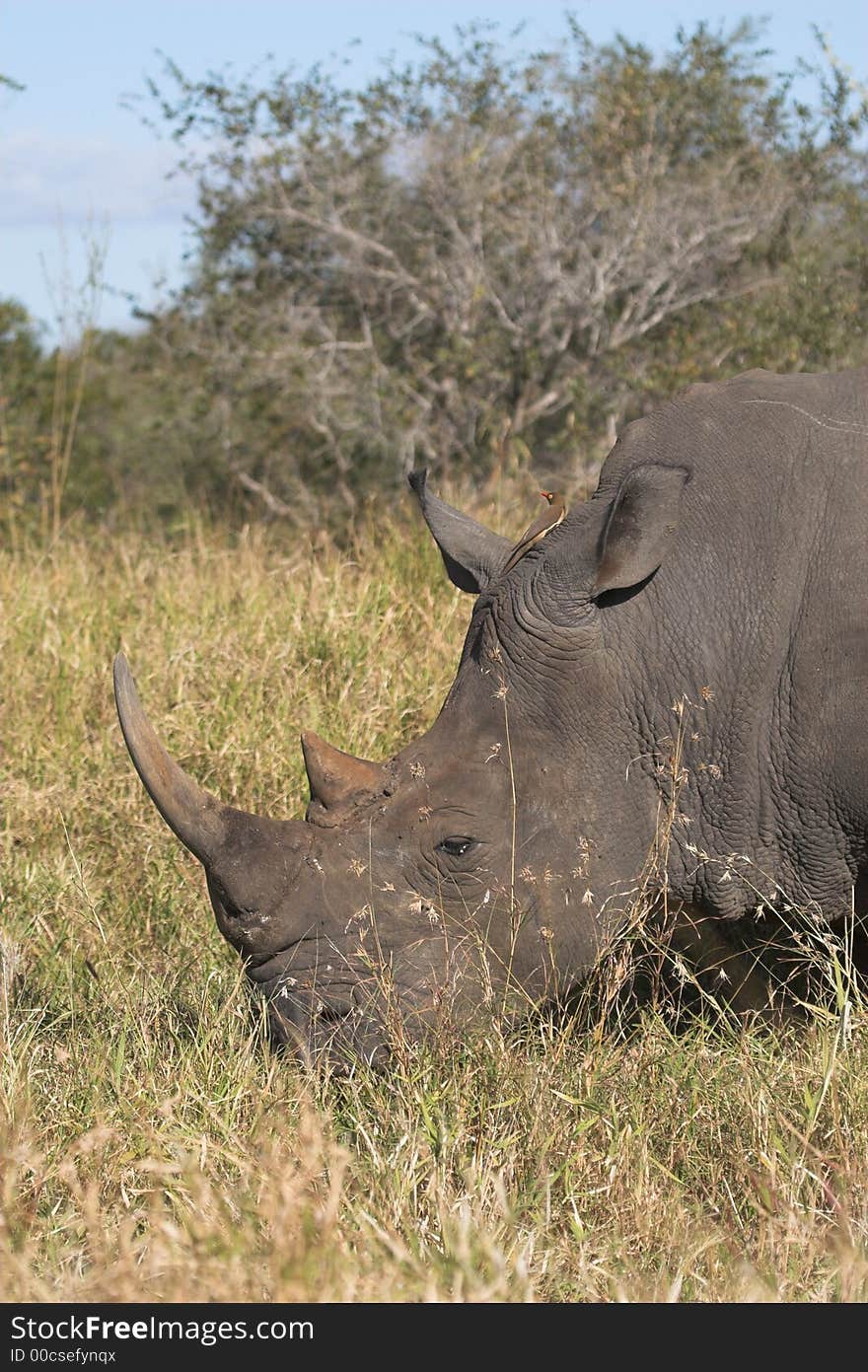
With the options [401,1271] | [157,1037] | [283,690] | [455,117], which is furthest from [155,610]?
[455,117]

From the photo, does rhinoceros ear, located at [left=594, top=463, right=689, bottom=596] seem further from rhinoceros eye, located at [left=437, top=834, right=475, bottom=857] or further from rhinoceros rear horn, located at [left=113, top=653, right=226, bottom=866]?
rhinoceros rear horn, located at [left=113, top=653, right=226, bottom=866]

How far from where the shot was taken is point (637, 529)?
4.11 m

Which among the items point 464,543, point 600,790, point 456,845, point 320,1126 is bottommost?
point 320,1126

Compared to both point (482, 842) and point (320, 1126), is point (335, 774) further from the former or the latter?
point (320, 1126)

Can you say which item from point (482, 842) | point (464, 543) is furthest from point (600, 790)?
point (464, 543)

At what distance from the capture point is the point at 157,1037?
4266 mm

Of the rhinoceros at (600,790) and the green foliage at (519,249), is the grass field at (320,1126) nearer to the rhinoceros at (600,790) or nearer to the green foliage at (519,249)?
the rhinoceros at (600,790)

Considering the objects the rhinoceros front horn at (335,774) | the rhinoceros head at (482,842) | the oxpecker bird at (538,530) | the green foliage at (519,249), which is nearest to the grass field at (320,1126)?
the rhinoceros head at (482,842)

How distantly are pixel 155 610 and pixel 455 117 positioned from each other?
5.43 m

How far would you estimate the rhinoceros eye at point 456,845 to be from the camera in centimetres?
418

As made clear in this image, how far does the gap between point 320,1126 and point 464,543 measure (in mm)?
1934

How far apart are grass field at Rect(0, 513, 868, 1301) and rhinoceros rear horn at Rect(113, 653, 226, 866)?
406 mm

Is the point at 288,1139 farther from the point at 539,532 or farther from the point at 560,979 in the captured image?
the point at 539,532
